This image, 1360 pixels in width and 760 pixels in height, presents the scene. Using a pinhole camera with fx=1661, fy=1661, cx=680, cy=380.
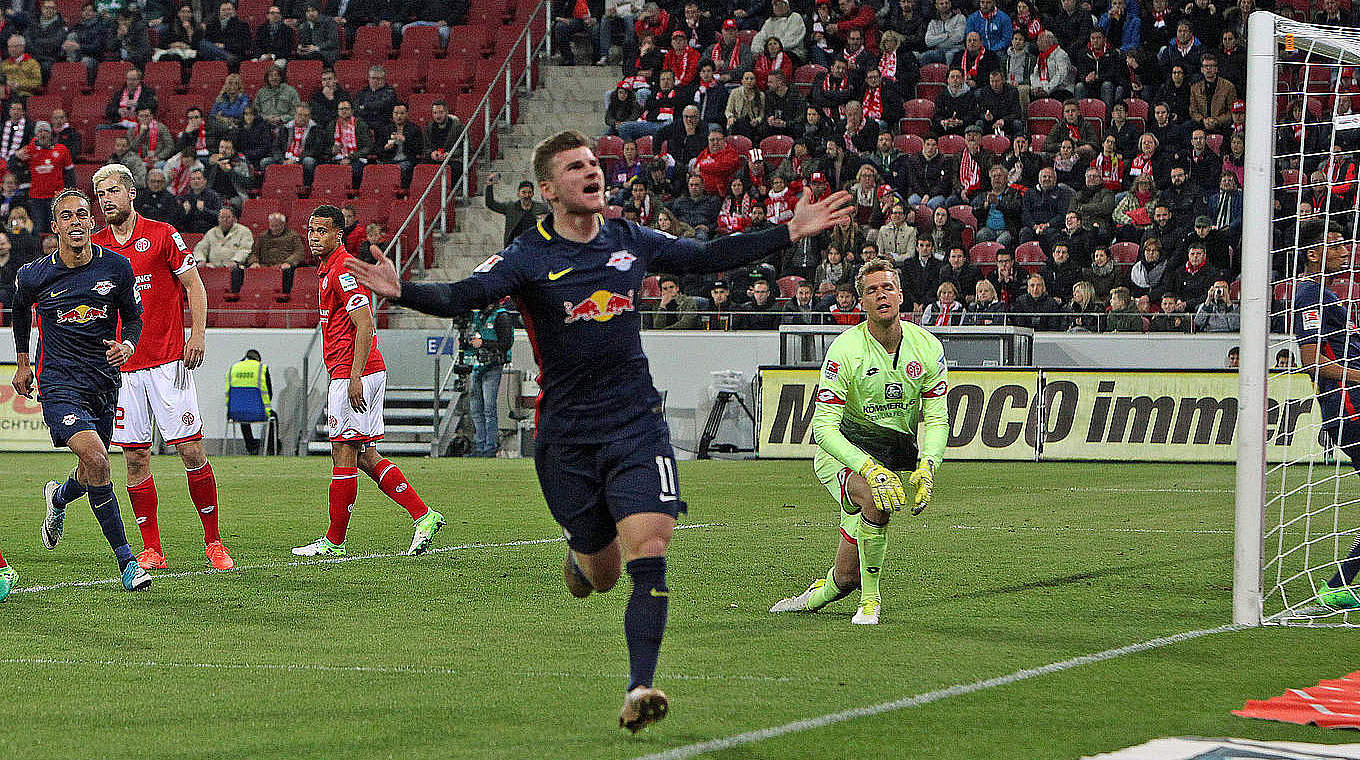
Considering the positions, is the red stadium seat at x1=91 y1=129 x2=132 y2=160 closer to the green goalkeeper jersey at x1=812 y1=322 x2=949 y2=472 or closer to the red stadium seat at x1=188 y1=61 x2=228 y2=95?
the red stadium seat at x1=188 y1=61 x2=228 y2=95

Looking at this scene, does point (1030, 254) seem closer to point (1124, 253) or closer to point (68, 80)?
point (1124, 253)

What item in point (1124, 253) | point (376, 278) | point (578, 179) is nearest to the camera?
point (376, 278)

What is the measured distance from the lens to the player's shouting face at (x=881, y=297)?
8.03 m

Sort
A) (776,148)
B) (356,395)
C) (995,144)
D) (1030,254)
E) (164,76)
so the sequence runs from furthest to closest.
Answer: (164,76)
(776,148)
(995,144)
(1030,254)
(356,395)

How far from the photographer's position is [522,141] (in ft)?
93.4

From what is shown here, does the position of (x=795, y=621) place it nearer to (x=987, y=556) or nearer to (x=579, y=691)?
(x=579, y=691)

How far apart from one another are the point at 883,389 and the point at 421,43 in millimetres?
23120

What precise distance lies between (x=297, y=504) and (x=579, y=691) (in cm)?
937

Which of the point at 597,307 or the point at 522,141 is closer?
the point at 597,307

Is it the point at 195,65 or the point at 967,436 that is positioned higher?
the point at 195,65

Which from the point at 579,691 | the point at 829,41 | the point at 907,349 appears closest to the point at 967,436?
the point at 829,41

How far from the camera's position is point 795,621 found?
8109 mm

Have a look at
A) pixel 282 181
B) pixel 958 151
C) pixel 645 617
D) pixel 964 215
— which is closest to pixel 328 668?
pixel 645 617

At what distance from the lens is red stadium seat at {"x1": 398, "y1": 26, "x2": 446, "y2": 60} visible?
29.6 meters
